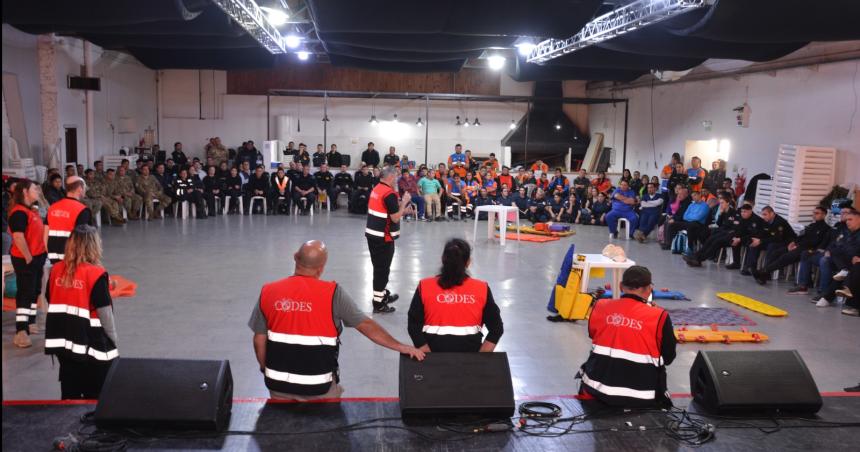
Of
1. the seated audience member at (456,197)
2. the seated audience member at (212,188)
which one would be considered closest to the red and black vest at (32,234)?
the seated audience member at (212,188)

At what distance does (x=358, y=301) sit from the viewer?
7172 mm

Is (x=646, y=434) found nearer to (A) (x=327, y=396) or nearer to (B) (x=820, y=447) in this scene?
(B) (x=820, y=447)

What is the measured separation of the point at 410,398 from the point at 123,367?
1.28m

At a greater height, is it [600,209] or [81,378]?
[600,209]

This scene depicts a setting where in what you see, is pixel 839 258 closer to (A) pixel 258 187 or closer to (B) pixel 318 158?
(A) pixel 258 187

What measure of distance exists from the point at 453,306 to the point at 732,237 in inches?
285

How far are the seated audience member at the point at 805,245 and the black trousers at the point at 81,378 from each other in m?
7.52

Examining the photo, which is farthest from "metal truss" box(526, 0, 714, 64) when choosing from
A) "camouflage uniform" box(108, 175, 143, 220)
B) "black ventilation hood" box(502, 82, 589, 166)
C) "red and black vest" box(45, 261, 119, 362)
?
"black ventilation hood" box(502, 82, 589, 166)

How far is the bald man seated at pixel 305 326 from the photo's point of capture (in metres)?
3.18

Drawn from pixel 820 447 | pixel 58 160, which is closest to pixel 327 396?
pixel 820 447

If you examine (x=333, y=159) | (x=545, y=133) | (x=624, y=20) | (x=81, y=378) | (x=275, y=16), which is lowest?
(x=81, y=378)

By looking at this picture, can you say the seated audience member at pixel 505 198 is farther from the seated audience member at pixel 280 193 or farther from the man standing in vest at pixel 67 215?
the man standing in vest at pixel 67 215

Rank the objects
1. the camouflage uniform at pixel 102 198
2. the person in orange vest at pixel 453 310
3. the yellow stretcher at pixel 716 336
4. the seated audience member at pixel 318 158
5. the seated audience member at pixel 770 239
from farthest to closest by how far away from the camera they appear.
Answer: the seated audience member at pixel 318 158, the camouflage uniform at pixel 102 198, the seated audience member at pixel 770 239, the yellow stretcher at pixel 716 336, the person in orange vest at pixel 453 310

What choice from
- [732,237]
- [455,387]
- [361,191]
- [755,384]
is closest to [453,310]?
[455,387]
